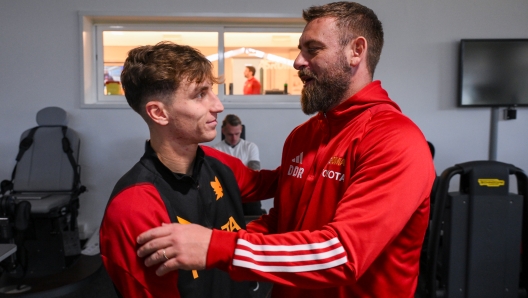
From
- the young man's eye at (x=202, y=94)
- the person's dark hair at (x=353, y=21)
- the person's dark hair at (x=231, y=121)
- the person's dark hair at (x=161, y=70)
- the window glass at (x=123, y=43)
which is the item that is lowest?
the person's dark hair at (x=231, y=121)

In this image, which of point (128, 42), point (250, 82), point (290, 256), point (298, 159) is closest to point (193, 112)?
point (298, 159)

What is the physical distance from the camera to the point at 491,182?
6.76 feet

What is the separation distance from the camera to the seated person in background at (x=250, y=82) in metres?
4.33

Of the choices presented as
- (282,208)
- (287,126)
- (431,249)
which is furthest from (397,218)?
A: (287,126)

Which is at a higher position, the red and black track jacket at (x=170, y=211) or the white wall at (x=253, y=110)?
the white wall at (x=253, y=110)

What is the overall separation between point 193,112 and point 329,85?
381 mm

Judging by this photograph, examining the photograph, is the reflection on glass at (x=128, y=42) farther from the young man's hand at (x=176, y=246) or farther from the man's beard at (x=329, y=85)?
the young man's hand at (x=176, y=246)

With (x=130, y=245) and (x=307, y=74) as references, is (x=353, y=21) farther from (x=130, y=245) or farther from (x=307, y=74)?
(x=130, y=245)

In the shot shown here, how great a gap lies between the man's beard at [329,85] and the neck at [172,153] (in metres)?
0.36

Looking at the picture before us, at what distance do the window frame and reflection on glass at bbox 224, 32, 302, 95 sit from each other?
2.7 inches

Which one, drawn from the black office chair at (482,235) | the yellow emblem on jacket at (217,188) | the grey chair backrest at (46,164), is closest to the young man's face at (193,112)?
the yellow emblem on jacket at (217,188)

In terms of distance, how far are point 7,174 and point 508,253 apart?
4.27 m

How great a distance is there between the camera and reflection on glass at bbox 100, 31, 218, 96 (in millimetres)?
4301

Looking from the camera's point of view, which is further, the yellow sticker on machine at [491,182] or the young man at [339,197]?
the yellow sticker on machine at [491,182]
